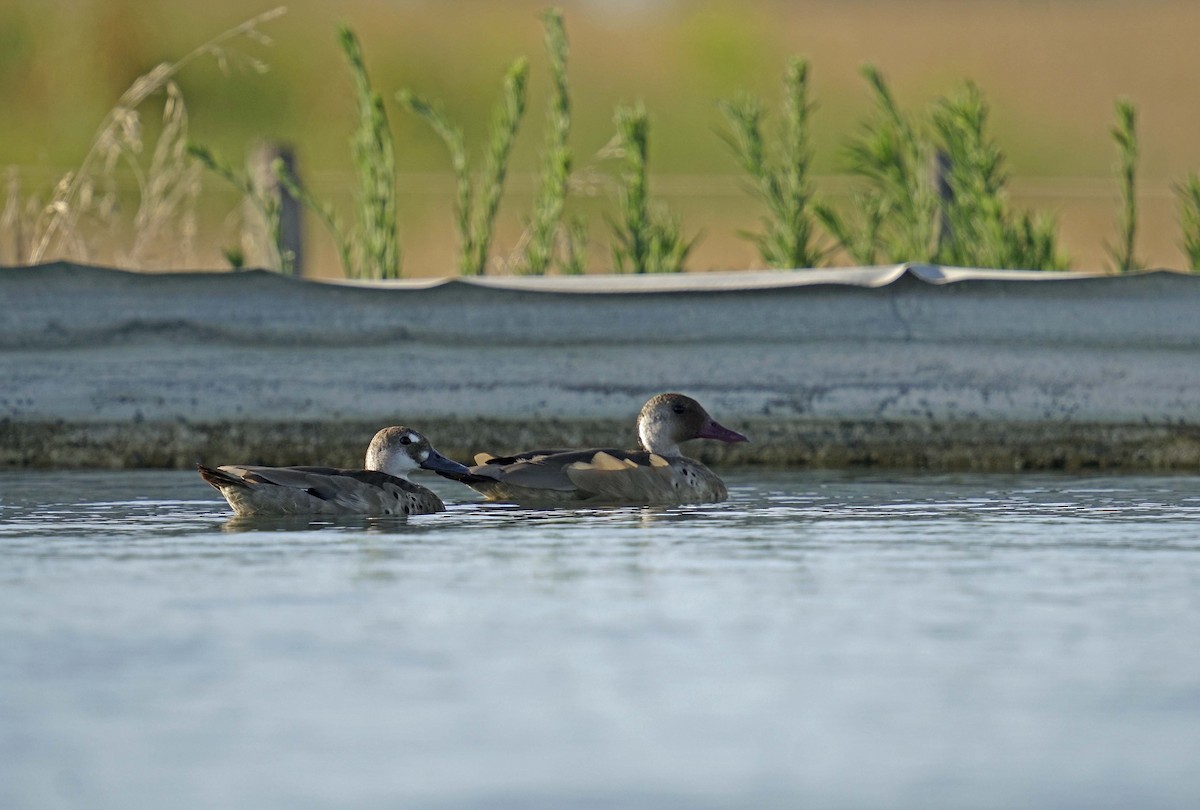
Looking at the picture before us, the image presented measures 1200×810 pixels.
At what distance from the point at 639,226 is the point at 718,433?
2921 millimetres

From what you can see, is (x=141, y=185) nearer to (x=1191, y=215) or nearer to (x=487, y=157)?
(x=487, y=157)

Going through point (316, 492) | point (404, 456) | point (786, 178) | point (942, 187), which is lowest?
point (316, 492)

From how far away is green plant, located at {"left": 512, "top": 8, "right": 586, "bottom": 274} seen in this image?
1093 centimetres

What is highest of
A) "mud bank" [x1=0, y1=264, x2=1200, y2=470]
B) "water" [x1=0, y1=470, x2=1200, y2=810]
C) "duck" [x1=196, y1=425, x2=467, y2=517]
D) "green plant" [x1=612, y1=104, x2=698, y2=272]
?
"green plant" [x1=612, y1=104, x2=698, y2=272]

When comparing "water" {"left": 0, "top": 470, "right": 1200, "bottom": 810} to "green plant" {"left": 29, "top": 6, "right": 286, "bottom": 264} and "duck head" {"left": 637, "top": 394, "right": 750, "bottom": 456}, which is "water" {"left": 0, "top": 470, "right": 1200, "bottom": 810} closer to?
"duck head" {"left": 637, "top": 394, "right": 750, "bottom": 456}

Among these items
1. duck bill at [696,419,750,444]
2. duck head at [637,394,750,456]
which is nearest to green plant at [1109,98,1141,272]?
duck bill at [696,419,750,444]

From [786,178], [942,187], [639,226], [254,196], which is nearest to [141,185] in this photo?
[254,196]

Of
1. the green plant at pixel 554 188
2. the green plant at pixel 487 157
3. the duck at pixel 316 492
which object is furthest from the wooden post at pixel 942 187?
the duck at pixel 316 492

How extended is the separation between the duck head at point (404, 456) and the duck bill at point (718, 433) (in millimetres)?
1007

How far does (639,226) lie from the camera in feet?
36.2

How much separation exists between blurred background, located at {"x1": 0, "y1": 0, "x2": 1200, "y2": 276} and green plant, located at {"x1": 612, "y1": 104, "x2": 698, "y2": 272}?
76.4ft

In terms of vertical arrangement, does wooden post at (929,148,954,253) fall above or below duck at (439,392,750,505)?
above

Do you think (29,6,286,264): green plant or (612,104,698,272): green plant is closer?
(612,104,698,272): green plant

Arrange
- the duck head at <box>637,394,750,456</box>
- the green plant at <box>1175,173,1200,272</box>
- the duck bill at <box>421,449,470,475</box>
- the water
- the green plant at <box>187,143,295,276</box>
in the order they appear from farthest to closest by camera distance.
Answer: the green plant at <box>1175,173,1200,272</box>, the green plant at <box>187,143,295,276</box>, the duck head at <box>637,394,750,456</box>, the duck bill at <box>421,449,470,475</box>, the water
